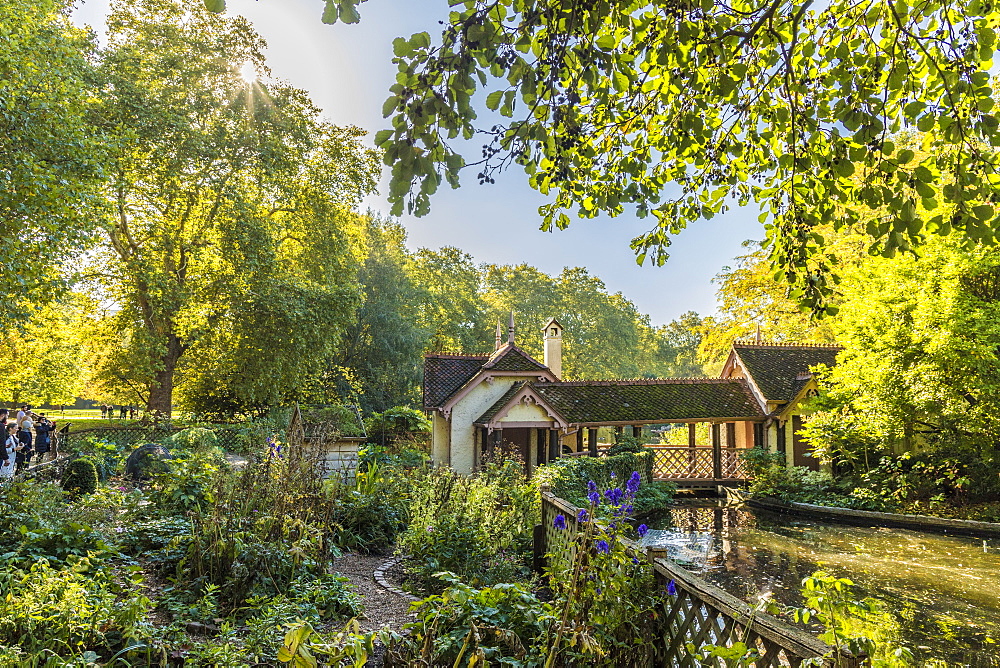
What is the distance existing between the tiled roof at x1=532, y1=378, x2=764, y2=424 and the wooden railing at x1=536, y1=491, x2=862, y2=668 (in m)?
16.7

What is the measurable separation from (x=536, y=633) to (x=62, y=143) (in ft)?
48.9

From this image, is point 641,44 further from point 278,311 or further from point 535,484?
point 278,311

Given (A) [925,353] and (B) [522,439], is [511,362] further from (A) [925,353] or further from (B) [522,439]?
(A) [925,353]

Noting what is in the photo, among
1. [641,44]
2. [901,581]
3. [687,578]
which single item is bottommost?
[901,581]

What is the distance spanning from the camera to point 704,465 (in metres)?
22.3

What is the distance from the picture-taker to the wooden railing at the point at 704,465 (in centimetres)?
2192

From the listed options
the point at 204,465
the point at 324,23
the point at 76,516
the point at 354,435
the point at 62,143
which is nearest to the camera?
the point at 324,23

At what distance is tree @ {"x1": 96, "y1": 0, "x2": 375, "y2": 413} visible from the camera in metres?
22.4

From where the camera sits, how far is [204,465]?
28.3 feet

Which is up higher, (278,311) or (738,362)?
(278,311)

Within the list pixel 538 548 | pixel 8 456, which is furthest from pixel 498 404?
pixel 538 548

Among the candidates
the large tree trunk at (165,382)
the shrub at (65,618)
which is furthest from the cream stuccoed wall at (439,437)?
the shrub at (65,618)

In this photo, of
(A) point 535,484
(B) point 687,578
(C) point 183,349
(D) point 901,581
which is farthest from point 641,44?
(C) point 183,349

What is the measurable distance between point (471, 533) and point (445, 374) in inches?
636
